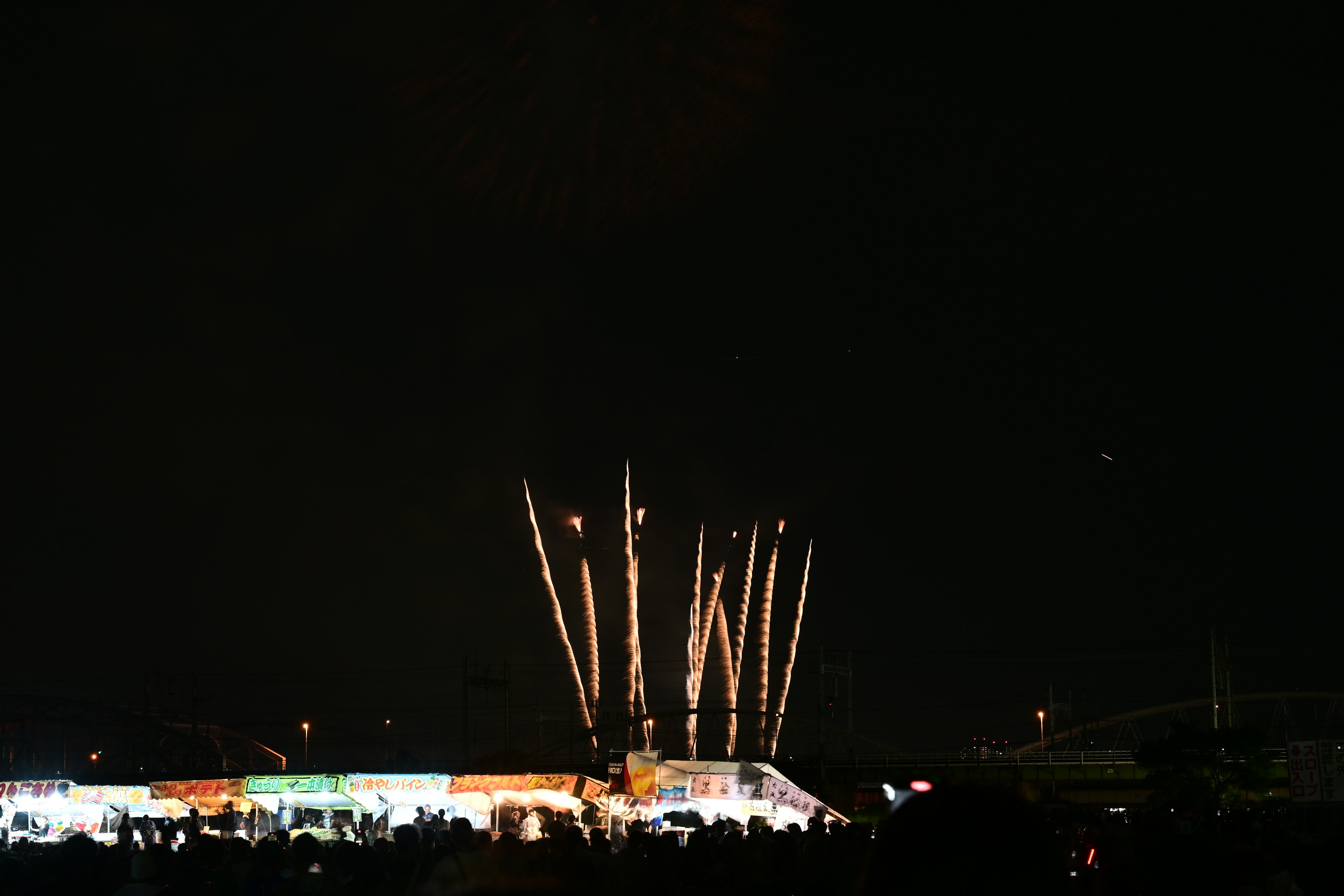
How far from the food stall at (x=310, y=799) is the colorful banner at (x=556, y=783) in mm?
5772

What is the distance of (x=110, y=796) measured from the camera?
40219 millimetres

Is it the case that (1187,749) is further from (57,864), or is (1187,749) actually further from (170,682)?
(170,682)

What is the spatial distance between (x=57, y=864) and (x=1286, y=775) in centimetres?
6616

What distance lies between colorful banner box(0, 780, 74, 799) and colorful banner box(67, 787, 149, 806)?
1.46 feet

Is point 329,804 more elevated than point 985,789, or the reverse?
point 985,789

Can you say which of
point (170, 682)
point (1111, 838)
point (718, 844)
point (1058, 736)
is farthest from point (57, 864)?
point (1058, 736)

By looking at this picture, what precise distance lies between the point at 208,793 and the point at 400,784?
7.39m

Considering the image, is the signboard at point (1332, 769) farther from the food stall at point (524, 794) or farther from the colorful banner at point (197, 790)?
the colorful banner at point (197, 790)

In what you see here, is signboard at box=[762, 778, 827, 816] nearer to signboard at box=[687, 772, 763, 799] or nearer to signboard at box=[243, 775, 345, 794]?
signboard at box=[687, 772, 763, 799]

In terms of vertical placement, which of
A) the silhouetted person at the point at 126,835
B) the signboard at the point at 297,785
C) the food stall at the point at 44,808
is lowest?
the food stall at the point at 44,808

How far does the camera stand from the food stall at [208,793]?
40.0m

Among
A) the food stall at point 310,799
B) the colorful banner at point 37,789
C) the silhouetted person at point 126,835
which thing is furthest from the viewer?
the colorful banner at point 37,789

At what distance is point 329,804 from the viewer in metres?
38.8

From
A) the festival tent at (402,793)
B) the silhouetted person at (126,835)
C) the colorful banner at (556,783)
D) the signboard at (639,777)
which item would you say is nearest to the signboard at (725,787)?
the signboard at (639,777)
